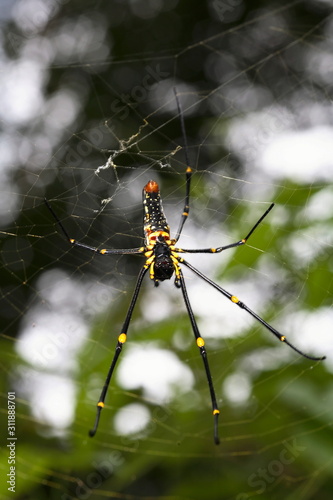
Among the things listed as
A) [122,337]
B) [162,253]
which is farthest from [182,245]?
[122,337]

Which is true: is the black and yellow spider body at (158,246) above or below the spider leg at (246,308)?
above

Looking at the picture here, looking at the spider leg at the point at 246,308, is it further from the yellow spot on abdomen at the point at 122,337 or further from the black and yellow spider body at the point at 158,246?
the yellow spot on abdomen at the point at 122,337

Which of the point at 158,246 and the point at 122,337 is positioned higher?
the point at 158,246

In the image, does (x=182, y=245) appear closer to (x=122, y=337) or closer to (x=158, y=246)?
(x=158, y=246)

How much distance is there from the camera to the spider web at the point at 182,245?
2.83 meters

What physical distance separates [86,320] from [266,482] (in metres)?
2.00

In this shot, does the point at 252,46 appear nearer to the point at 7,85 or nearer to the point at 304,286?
the point at 7,85

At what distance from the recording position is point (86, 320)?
3922 millimetres

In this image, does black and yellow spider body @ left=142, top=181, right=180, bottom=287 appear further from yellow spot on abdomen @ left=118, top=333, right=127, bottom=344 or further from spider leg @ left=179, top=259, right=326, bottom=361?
yellow spot on abdomen @ left=118, top=333, right=127, bottom=344

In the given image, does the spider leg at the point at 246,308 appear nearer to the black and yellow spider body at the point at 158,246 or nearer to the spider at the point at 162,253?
the spider at the point at 162,253

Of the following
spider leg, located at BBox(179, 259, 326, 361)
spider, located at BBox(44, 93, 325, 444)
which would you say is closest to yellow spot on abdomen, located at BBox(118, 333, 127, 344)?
spider, located at BBox(44, 93, 325, 444)

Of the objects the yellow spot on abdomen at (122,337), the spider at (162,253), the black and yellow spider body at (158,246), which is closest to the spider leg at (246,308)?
the spider at (162,253)

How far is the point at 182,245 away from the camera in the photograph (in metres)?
3.32

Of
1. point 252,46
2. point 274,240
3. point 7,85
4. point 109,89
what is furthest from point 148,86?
point 274,240
